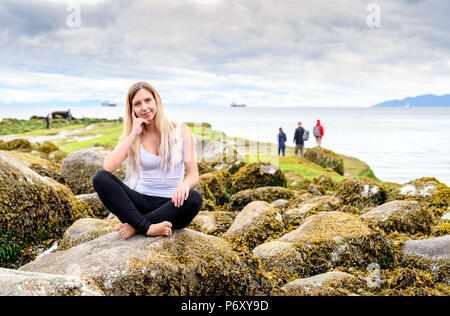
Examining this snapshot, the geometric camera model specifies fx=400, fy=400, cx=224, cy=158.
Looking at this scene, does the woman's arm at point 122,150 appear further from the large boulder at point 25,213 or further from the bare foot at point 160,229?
the large boulder at point 25,213

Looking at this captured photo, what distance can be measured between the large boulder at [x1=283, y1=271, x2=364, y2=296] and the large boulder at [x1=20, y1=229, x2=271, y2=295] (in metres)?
0.40

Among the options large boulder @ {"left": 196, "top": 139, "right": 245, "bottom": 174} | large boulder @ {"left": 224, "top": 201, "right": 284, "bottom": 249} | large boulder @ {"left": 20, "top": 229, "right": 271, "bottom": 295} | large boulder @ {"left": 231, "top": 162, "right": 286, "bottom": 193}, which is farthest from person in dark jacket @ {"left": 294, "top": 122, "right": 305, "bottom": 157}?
large boulder @ {"left": 20, "top": 229, "right": 271, "bottom": 295}

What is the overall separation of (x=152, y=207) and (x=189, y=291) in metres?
1.65

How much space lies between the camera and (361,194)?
1238cm

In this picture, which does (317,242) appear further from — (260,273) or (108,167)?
(108,167)

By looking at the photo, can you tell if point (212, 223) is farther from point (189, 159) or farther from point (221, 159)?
point (221, 159)

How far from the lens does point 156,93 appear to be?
631cm

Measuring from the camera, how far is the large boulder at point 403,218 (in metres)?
8.46

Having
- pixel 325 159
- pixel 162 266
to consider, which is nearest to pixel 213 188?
pixel 162 266

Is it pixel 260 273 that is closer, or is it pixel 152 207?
pixel 260 273

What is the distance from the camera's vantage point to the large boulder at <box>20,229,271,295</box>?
466 centimetres

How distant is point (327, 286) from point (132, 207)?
115 inches

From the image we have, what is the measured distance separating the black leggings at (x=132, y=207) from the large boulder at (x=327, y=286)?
176cm
